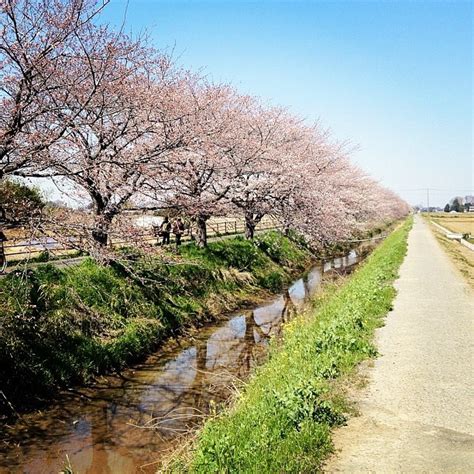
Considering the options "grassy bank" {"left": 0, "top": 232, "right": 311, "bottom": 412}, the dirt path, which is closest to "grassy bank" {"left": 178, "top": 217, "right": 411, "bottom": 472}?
the dirt path

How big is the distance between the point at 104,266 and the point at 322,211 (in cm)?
1300

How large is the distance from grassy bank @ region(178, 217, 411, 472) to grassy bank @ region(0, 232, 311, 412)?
139 inches

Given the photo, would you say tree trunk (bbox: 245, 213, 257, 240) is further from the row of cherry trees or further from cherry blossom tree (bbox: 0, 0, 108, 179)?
cherry blossom tree (bbox: 0, 0, 108, 179)

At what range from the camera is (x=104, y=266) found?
543 inches

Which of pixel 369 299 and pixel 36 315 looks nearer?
pixel 36 315

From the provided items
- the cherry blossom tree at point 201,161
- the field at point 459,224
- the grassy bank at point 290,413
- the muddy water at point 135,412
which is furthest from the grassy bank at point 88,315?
the field at point 459,224

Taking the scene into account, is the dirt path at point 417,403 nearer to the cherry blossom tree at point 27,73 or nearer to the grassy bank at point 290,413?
the grassy bank at point 290,413

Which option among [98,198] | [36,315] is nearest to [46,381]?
[36,315]

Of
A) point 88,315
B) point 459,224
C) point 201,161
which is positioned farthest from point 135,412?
point 459,224

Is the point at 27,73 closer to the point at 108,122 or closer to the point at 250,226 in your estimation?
the point at 108,122

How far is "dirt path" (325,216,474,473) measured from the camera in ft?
15.9

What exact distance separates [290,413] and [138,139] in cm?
1091

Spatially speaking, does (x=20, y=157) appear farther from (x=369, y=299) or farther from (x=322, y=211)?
(x=322, y=211)

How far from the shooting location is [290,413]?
214 inches
